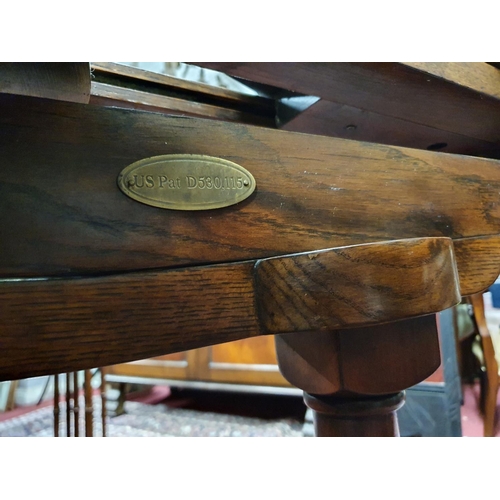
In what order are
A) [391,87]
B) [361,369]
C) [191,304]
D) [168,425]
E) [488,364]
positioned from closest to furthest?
[191,304] < [361,369] < [391,87] < [488,364] < [168,425]

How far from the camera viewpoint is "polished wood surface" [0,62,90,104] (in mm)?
306

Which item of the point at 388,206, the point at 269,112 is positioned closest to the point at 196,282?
the point at 388,206

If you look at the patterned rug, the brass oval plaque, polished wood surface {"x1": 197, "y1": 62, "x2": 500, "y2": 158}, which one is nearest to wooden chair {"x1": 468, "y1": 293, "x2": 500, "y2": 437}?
the patterned rug

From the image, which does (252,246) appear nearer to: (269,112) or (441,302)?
(441,302)

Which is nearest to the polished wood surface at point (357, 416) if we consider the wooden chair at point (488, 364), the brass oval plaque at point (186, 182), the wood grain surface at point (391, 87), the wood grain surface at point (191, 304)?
the wood grain surface at point (191, 304)

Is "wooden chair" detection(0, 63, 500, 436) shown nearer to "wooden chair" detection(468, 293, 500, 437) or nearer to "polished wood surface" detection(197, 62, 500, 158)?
"polished wood surface" detection(197, 62, 500, 158)

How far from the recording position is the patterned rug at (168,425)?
125 centimetres

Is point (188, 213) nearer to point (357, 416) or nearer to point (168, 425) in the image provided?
point (357, 416)

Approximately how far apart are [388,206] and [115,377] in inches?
57.3

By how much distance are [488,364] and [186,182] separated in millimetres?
1170

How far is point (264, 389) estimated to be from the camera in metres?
1.26

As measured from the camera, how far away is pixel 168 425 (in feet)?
4.39

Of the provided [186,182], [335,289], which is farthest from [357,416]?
[186,182]

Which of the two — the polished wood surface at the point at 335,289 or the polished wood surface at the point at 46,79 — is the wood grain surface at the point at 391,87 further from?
the polished wood surface at the point at 335,289
